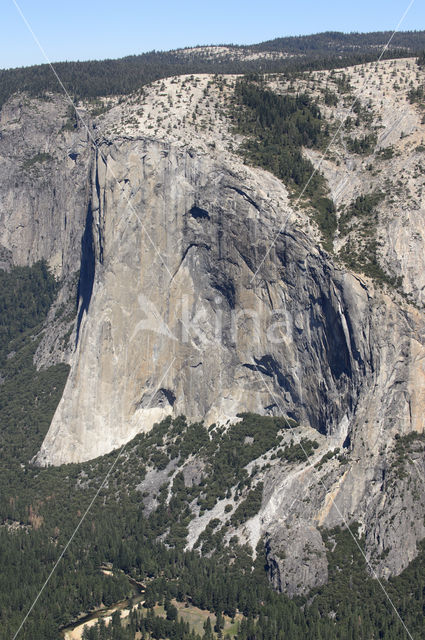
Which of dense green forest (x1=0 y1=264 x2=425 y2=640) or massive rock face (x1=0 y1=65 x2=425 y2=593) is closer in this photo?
dense green forest (x1=0 y1=264 x2=425 y2=640)

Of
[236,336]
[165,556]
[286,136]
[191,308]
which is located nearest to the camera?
[165,556]

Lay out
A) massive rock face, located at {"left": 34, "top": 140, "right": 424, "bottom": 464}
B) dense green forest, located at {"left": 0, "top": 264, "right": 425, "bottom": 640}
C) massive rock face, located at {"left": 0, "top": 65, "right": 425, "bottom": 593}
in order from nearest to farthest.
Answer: dense green forest, located at {"left": 0, "top": 264, "right": 425, "bottom": 640} → massive rock face, located at {"left": 0, "top": 65, "right": 425, "bottom": 593} → massive rock face, located at {"left": 34, "top": 140, "right": 424, "bottom": 464}

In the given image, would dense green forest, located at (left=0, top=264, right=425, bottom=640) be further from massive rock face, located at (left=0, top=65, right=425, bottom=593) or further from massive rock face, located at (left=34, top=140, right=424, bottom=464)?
massive rock face, located at (left=34, top=140, right=424, bottom=464)

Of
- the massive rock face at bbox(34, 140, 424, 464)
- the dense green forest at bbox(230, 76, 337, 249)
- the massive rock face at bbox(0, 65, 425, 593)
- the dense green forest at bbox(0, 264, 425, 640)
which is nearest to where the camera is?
the dense green forest at bbox(0, 264, 425, 640)

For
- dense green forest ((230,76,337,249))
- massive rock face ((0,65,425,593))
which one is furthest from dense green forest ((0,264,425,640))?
dense green forest ((230,76,337,249))

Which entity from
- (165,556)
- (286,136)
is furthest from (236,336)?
(165,556)

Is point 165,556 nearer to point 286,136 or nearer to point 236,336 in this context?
point 236,336

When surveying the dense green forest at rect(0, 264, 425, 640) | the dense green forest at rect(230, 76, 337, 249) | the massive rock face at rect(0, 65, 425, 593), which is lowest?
the dense green forest at rect(0, 264, 425, 640)

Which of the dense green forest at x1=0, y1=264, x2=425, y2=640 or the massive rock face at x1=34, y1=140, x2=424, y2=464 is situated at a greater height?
the massive rock face at x1=34, y1=140, x2=424, y2=464
